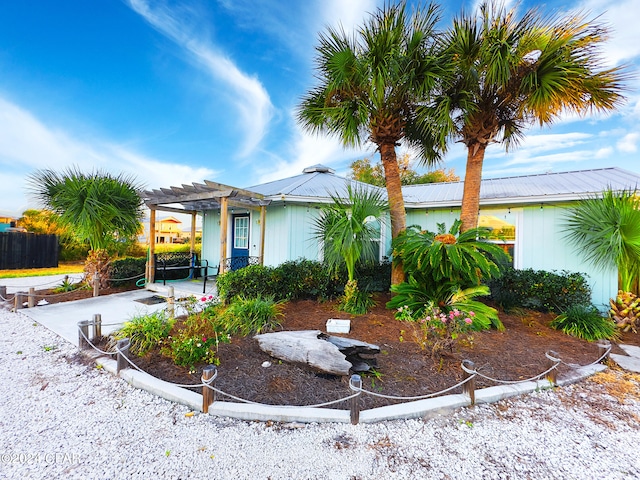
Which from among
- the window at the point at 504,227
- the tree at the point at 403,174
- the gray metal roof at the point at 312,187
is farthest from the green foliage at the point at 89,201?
the tree at the point at 403,174

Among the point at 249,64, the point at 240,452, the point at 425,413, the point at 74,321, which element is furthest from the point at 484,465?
the point at 249,64

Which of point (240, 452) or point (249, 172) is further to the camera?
point (249, 172)

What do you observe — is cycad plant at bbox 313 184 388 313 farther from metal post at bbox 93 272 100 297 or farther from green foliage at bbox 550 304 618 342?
metal post at bbox 93 272 100 297

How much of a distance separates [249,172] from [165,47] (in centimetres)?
752

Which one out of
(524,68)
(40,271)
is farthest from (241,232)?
(40,271)

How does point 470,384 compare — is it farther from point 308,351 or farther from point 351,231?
point 351,231

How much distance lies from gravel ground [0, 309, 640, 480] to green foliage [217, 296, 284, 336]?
64.1 inches

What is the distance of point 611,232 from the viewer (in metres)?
5.42

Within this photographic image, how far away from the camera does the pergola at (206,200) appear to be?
6.71 metres

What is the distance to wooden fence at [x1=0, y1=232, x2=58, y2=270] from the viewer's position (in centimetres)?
1323

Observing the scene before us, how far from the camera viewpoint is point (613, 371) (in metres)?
3.86

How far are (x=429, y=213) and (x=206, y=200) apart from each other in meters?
6.82

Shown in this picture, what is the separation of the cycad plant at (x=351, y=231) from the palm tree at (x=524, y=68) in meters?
Result: 1.94

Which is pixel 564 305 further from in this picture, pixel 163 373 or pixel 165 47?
pixel 165 47
